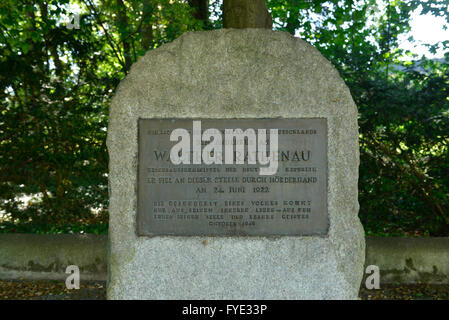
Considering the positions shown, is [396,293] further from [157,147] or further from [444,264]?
[157,147]

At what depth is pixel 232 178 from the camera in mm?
3145

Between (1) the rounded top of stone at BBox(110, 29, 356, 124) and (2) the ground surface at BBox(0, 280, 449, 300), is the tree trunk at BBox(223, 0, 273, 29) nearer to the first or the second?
(1) the rounded top of stone at BBox(110, 29, 356, 124)

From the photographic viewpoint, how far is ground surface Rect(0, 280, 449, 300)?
467 cm

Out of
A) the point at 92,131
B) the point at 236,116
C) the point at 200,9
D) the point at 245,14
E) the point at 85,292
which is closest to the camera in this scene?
the point at 236,116

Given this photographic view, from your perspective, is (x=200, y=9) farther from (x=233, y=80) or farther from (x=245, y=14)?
(x=233, y=80)

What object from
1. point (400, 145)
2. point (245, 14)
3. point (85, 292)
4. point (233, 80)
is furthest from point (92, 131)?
point (400, 145)

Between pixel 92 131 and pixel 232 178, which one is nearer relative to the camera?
pixel 232 178

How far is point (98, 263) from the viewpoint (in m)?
5.18

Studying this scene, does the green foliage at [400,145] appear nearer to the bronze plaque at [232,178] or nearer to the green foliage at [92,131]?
the green foliage at [92,131]

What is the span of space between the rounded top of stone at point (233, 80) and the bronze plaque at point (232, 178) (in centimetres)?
10

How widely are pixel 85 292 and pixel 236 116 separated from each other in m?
3.29

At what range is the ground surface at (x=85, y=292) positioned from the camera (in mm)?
4672

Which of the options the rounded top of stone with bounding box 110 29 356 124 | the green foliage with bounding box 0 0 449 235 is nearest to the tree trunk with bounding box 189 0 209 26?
the green foliage with bounding box 0 0 449 235
